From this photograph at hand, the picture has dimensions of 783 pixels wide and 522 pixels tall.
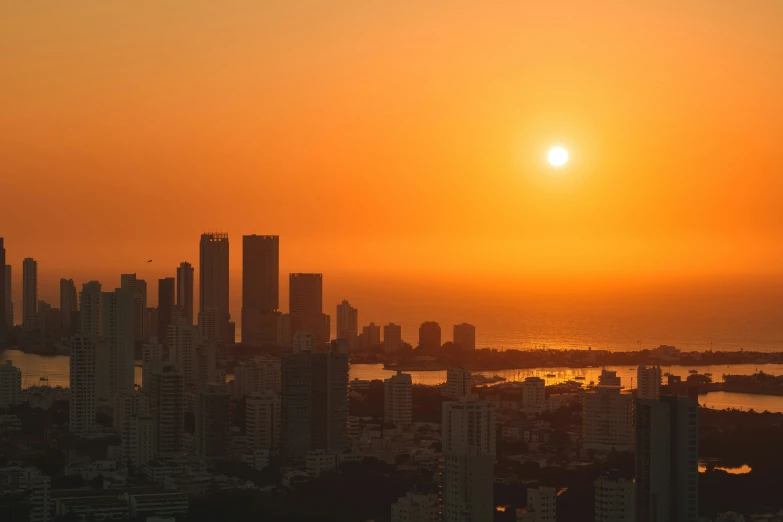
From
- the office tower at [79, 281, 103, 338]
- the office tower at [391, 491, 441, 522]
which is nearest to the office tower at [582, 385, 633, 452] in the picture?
the office tower at [391, 491, 441, 522]

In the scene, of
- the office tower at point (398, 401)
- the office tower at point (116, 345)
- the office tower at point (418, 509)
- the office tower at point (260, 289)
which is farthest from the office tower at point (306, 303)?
the office tower at point (418, 509)

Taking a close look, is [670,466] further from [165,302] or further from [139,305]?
[165,302]

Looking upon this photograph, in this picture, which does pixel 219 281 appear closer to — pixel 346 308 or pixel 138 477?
pixel 346 308

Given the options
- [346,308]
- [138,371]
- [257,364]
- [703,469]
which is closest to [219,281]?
[346,308]

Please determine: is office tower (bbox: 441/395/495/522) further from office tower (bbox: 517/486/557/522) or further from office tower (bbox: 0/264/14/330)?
office tower (bbox: 0/264/14/330)

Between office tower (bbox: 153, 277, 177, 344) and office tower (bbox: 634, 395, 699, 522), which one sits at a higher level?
office tower (bbox: 153, 277, 177, 344)

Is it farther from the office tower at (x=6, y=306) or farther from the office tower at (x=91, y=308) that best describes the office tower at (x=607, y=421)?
the office tower at (x=6, y=306)
